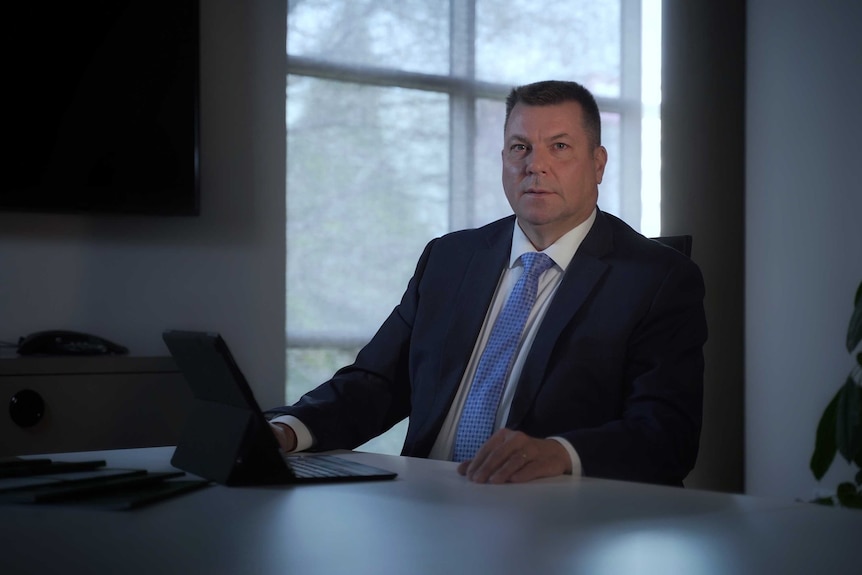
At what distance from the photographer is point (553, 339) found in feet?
5.82

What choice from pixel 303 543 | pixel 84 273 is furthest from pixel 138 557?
pixel 84 273

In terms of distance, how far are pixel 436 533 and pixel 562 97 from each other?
1393 mm

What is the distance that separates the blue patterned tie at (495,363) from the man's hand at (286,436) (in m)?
0.38

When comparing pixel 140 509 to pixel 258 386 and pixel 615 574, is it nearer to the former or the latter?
pixel 615 574

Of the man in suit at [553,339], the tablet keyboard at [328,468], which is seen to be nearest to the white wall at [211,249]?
the man in suit at [553,339]

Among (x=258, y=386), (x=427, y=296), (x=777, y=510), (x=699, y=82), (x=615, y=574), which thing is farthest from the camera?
(x=699, y=82)

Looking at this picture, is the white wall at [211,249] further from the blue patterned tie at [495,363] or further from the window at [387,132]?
the blue patterned tie at [495,363]

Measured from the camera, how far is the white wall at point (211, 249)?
10.1 feet

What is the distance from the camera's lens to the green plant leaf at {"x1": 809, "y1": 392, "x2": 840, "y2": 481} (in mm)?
2826

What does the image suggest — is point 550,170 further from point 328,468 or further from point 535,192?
point 328,468

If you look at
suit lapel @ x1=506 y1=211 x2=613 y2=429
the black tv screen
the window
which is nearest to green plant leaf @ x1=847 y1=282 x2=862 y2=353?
suit lapel @ x1=506 y1=211 x2=613 y2=429

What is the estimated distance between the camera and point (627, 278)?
183 cm

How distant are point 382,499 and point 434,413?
2.63ft

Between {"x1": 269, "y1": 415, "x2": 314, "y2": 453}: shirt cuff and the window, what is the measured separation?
77.9 inches
